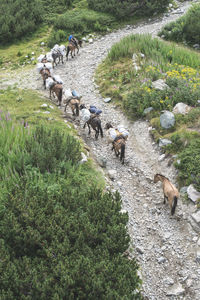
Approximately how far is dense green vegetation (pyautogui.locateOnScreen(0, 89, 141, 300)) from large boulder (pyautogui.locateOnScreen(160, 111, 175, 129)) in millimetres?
3809

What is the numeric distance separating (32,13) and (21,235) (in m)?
20.9

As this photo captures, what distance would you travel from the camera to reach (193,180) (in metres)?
7.47

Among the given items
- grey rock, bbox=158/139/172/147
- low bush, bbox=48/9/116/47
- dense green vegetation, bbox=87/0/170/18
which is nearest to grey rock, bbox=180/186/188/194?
grey rock, bbox=158/139/172/147

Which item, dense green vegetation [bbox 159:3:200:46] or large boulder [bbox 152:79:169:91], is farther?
dense green vegetation [bbox 159:3:200:46]

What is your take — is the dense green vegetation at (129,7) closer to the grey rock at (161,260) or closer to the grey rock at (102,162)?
the grey rock at (102,162)

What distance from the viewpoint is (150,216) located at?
23.9ft

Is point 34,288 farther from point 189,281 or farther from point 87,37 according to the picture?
point 87,37

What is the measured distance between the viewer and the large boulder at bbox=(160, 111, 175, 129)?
9758mm

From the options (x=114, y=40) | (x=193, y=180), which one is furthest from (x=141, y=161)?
(x=114, y=40)

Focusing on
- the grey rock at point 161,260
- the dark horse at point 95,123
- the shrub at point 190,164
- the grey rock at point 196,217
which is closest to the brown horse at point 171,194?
the grey rock at point 196,217

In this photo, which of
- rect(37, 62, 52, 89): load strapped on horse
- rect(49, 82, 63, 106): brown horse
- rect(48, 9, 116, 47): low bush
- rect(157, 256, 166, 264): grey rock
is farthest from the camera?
rect(48, 9, 116, 47): low bush

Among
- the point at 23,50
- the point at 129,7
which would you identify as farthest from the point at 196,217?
the point at 129,7

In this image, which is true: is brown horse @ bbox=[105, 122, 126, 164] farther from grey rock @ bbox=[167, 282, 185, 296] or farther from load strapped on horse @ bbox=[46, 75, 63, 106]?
grey rock @ bbox=[167, 282, 185, 296]

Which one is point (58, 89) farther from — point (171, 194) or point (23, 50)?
point (23, 50)
